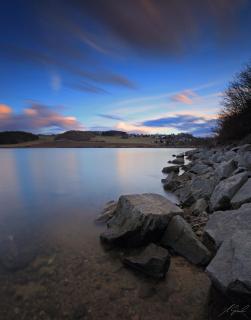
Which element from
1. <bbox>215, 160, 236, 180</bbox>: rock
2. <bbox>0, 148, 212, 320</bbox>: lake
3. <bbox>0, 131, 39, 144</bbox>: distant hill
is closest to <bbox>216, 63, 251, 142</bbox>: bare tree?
<bbox>215, 160, 236, 180</bbox>: rock

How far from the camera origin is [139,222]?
4.87 meters

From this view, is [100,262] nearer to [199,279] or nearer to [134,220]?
[134,220]

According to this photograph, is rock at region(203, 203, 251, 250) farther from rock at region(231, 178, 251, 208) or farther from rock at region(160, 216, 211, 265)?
rock at region(231, 178, 251, 208)

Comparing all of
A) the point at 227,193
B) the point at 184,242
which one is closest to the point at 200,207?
the point at 227,193

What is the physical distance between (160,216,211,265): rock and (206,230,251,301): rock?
107 centimetres

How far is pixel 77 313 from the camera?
331 cm

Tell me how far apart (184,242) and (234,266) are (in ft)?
5.91

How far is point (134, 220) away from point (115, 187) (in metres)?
8.75

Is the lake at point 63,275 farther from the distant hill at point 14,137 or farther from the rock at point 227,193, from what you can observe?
the distant hill at point 14,137

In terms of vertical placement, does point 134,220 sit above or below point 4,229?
above

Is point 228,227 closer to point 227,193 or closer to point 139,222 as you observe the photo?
point 139,222

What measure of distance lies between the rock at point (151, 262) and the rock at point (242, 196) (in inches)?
84.2

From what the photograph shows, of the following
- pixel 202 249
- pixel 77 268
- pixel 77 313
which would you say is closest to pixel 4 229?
pixel 77 268

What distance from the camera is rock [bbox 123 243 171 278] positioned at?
4016 mm
